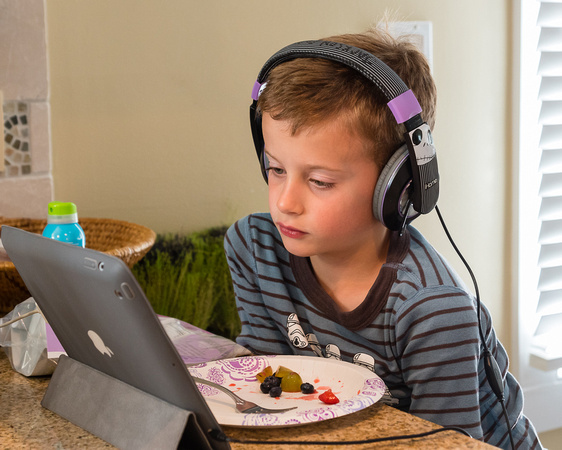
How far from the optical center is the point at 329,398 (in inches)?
30.9

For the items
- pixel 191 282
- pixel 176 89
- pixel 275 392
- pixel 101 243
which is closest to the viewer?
pixel 275 392

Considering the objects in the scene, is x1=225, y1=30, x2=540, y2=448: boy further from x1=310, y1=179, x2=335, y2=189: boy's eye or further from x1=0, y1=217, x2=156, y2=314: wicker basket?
x1=0, y1=217, x2=156, y2=314: wicker basket

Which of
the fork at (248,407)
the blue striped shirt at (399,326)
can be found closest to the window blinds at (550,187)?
the blue striped shirt at (399,326)

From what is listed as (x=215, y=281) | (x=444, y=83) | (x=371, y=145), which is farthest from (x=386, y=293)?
(x=444, y=83)

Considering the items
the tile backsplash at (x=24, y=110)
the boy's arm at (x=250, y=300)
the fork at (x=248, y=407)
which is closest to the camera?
the fork at (x=248, y=407)

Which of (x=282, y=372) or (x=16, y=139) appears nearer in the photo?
(x=282, y=372)

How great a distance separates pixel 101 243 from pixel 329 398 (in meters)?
0.97

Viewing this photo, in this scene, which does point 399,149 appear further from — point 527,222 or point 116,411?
point 527,222

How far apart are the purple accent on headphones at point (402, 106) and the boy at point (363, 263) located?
0.20ft

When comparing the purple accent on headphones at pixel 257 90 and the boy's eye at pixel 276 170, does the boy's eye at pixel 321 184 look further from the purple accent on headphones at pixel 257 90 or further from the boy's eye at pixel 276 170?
the purple accent on headphones at pixel 257 90

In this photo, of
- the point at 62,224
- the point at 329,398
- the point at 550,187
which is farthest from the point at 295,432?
the point at 550,187

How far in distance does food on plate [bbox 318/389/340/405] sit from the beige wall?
1.44 meters

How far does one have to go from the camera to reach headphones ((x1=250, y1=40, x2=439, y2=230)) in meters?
0.89

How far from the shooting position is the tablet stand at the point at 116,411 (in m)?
0.65
